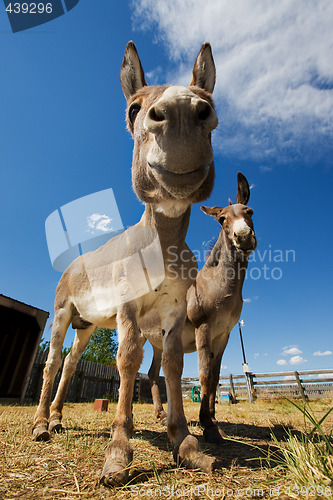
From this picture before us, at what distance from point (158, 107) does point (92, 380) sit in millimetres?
14857

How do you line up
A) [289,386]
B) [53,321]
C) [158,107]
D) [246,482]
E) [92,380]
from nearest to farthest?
[246,482] < [158,107] < [53,321] < [92,380] < [289,386]

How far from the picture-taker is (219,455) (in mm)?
2180

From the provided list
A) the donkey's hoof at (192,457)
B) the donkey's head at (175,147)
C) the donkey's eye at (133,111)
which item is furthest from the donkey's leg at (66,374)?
the donkey's eye at (133,111)

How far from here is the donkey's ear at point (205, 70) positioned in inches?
103

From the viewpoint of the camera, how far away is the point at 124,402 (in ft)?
6.17

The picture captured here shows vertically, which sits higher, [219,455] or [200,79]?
[200,79]

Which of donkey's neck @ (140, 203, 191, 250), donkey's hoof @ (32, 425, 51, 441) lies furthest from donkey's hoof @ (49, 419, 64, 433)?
donkey's neck @ (140, 203, 191, 250)

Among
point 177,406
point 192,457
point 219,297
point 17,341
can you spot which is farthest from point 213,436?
point 17,341

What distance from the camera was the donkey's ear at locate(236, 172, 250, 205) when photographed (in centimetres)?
560

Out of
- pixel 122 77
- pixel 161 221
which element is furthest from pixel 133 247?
pixel 122 77

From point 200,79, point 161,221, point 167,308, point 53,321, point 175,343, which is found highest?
point 200,79

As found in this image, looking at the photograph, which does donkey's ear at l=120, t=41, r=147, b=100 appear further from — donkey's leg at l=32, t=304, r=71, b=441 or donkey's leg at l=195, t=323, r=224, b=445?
donkey's leg at l=195, t=323, r=224, b=445

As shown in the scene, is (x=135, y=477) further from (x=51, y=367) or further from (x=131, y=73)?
(x=131, y=73)

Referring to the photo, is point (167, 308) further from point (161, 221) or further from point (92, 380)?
point (92, 380)
